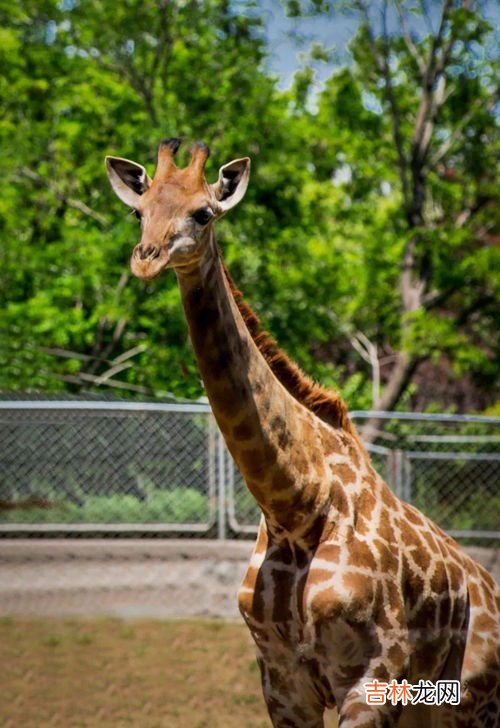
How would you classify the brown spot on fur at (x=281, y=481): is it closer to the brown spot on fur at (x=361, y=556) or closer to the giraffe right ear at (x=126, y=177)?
the brown spot on fur at (x=361, y=556)

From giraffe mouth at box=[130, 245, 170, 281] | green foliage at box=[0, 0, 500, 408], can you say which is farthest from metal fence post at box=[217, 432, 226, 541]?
giraffe mouth at box=[130, 245, 170, 281]

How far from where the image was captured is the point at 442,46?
14922mm

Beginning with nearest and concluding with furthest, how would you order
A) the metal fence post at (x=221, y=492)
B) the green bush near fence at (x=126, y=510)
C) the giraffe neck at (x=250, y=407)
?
the giraffe neck at (x=250, y=407) < the green bush near fence at (x=126, y=510) < the metal fence post at (x=221, y=492)

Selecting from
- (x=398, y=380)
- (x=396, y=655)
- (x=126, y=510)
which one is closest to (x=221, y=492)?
(x=126, y=510)

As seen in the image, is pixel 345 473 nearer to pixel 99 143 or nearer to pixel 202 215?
pixel 202 215

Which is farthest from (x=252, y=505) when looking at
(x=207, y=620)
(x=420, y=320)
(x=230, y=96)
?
(x=230, y=96)

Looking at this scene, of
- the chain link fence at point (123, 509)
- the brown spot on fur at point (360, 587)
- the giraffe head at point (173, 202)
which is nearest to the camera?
the giraffe head at point (173, 202)

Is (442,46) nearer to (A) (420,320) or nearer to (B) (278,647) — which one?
(A) (420,320)

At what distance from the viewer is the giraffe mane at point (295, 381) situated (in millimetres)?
4191

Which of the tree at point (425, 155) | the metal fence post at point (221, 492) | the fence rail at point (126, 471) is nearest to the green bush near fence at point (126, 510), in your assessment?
the fence rail at point (126, 471)

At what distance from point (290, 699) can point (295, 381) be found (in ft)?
4.12

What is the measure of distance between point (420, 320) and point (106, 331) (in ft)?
13.2

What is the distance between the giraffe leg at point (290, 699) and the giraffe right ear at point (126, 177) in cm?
187

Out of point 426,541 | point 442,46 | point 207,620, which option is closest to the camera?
point 426,541
